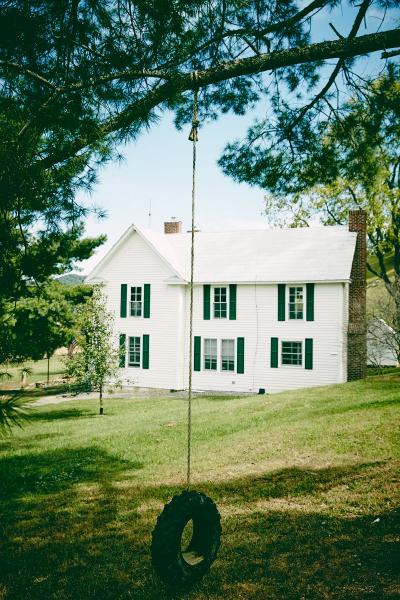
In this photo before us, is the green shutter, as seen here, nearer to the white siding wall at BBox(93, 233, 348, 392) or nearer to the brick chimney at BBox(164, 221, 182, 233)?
the white siding wall at BBox(93, 233, 348, 392)

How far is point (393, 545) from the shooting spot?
16.1ft

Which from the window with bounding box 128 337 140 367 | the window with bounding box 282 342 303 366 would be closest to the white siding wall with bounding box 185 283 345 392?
the window with bounding box 282 342 303 366

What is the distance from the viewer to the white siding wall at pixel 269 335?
21734 millimetres

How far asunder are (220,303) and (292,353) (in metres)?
3.96

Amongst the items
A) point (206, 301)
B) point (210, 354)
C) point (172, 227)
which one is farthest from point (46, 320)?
point (172, 227)

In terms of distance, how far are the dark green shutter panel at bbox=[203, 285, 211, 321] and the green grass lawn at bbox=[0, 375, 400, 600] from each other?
10.8m

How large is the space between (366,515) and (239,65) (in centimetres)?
497

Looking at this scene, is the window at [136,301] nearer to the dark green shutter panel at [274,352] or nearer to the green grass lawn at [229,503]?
the dark green shutter panel at [274,352]

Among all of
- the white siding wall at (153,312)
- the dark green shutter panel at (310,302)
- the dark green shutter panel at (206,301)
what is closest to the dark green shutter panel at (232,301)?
the dark green shutter panel at (206,301)

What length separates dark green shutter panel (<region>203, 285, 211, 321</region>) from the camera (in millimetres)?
23969

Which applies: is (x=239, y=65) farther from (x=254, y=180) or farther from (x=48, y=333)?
(x=48, y=333)

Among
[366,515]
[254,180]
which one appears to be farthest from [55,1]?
[366,515]

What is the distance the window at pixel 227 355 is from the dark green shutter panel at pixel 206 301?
1.39 meters

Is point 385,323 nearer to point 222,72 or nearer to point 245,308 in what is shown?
point 245,308
